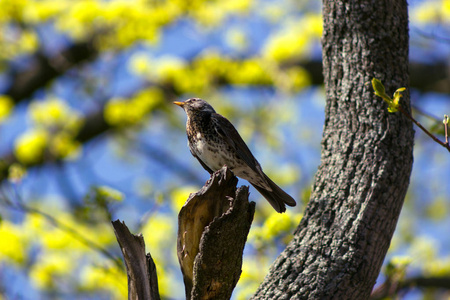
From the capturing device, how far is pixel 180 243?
11.3ft

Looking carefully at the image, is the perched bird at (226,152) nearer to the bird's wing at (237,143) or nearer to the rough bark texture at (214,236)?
the bird's wing at (237,143)

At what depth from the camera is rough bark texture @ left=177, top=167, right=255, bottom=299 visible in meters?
3.23

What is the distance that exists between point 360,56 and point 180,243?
1814 millimetres

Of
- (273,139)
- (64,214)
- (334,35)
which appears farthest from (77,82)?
(334,35)

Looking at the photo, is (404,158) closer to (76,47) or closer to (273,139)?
(273,139)

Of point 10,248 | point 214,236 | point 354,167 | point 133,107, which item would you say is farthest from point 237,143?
point 133,107

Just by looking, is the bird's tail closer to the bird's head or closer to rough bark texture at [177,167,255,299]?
the bird's head

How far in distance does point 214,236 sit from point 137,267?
1.80ft

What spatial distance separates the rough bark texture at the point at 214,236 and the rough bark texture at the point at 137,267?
0.74 ft

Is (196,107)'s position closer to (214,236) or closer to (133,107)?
(214,236)

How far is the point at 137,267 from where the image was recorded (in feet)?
11.0

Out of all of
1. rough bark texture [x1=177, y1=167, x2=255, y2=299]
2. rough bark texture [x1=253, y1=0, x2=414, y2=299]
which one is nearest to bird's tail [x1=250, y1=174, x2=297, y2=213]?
rough bark texture [x1=253, y1=0, x2=414, y2=299]

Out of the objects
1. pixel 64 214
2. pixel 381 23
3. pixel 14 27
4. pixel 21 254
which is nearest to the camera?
pixel 381 23

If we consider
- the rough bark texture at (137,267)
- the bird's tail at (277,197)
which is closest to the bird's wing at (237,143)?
the bird's tail at (277,197)
